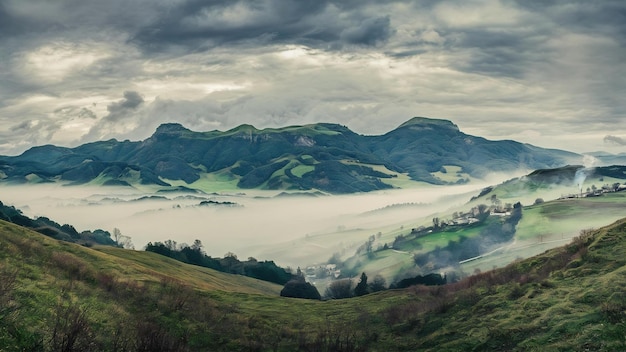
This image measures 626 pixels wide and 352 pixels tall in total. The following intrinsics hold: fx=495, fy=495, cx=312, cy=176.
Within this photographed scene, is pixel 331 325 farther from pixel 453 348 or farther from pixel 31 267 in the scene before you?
pixel 31 267

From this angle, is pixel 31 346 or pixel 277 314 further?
pixel 277 314

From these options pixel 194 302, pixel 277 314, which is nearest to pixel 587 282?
pixel 277 314

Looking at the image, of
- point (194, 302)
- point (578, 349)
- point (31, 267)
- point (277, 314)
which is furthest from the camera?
point (277, 314)

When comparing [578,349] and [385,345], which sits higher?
[578,349]

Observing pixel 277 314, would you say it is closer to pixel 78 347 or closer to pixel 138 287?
pixel 138 287

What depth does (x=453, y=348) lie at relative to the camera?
68.2m

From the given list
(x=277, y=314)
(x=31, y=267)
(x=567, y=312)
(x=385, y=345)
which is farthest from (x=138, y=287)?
(x=567, y=312)

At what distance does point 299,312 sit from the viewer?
11562cm

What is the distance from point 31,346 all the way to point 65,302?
57.0 feet

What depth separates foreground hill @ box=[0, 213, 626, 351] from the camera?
60250 mm

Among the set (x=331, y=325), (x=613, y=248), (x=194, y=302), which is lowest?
(x=331, y=325)

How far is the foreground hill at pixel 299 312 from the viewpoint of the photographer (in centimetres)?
6025

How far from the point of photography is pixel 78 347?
5897cm

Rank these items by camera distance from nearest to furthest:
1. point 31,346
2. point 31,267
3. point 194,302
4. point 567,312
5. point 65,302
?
point 31,346, point 567,312, point 65,302, point 31,267, point 194,302
